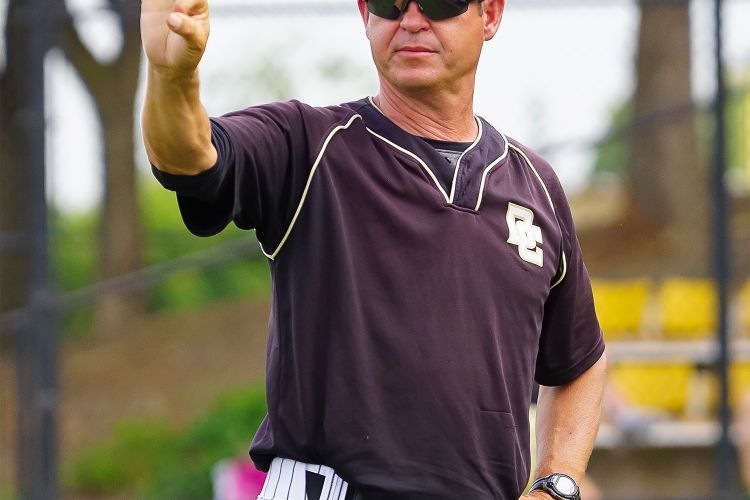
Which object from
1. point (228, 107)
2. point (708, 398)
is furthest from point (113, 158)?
point (708, 398)

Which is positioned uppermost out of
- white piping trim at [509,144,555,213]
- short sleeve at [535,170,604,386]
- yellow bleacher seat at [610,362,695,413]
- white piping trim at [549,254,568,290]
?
white piping trim at [509,144,555,213]

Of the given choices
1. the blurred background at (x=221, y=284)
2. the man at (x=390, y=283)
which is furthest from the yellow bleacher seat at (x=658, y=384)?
the man at (x=390, y=283)

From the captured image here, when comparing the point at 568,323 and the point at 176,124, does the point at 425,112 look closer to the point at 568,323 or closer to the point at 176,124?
the point at 568,323

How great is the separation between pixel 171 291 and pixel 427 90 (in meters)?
9.86

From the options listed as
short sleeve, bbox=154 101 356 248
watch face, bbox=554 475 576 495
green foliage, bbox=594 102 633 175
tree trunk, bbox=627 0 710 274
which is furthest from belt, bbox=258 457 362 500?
green foliage, bbox=594 102 633 175

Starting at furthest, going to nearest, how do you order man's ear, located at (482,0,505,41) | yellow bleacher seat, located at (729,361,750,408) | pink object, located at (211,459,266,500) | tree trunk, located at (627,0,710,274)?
tree trunk, located at (627,0,710,274) < yellow bleacher seat, located at (729,361,750,408) < pink object, located at (211,459,266,500) < man's ear, located at (482,0,505,41)

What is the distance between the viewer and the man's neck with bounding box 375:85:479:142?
8.71ft

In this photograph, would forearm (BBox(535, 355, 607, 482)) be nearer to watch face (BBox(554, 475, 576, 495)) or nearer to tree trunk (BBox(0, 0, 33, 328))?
watch face (BBox(554, 475, 576, 495))

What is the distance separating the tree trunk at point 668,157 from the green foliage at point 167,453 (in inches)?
152

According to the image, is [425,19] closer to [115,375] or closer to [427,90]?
[427,90]

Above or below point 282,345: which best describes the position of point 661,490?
below

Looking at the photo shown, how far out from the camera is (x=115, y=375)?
35.0ft

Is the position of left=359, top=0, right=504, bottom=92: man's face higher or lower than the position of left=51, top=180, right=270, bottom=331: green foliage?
higher

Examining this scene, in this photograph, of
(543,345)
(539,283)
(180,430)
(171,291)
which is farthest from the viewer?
(171,291)
